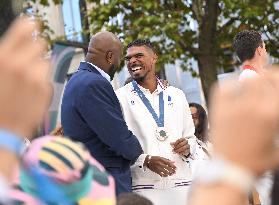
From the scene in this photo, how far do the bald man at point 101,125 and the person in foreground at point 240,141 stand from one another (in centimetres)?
292

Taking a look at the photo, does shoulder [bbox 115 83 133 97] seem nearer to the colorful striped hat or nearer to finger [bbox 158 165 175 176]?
finger [bbox 158 165 175 176]

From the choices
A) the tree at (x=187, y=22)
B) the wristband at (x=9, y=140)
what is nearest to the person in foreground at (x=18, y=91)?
the wristband at (x=9, y=140)

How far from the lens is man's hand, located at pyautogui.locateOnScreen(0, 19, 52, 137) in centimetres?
115

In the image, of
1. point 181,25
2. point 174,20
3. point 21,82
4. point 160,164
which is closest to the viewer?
point 21,82

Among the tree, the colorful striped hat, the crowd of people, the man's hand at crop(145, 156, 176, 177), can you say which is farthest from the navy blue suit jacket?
the tree

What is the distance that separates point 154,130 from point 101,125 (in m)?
0.52

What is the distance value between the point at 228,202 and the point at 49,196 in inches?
16.5

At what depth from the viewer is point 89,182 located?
5.26 feet

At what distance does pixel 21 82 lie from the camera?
115 cm

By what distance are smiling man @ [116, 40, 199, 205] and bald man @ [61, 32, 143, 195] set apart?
21 cm

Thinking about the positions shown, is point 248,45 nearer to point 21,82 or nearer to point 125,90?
point 125,90

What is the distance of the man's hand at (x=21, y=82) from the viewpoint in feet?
3.78

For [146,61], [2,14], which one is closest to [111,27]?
[2,14]

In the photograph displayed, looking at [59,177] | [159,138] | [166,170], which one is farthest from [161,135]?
[59,177]
